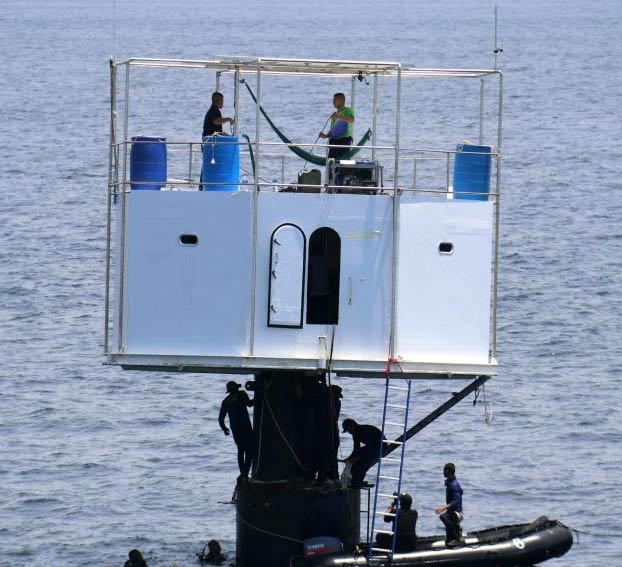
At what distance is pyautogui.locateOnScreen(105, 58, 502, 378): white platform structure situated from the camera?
80.3 ft

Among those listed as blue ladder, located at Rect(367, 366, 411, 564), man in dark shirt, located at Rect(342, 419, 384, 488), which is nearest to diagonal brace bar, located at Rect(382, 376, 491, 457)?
blue ladder, located at Rect(367, 366, 411, 564)

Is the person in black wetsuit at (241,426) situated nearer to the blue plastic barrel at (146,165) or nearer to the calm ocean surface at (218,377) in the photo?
the blue plastic barrel at (146,165)

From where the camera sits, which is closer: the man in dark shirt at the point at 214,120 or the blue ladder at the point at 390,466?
the blue ladder at the point at 390,466

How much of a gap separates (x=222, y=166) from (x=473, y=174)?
12.1ft

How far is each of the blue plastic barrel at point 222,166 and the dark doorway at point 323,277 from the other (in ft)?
4.69

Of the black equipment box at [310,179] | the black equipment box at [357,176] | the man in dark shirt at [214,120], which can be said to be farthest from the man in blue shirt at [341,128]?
the man in dark shirt at [214,120]

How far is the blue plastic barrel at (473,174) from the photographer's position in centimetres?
2525

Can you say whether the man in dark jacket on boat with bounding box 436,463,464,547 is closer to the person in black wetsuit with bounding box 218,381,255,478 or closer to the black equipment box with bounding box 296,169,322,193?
the person in black wetsuit with bounding box 218,381,255,478

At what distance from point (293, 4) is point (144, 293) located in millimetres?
122291

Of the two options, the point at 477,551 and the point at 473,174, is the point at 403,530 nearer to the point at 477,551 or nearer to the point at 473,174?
the point at 477,551

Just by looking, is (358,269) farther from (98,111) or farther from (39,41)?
(39,41)

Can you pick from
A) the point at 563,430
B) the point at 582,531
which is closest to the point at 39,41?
the point at 563,430

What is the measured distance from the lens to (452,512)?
26.3 metres

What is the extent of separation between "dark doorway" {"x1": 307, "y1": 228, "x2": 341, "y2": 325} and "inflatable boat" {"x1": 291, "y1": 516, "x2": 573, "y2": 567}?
348 centimetres
